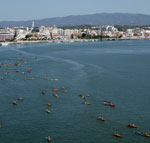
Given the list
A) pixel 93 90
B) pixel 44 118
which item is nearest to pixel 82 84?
pixel 93 90

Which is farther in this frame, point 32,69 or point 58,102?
point 32,69

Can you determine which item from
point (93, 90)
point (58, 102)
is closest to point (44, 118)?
point (58, 102)

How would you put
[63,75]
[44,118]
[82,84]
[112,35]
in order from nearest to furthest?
[44,118]
[82,84]
[63,75]
[112,35]

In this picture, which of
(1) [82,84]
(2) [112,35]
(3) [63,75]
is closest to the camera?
(1) [82,84]

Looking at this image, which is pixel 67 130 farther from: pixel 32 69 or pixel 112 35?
pixel 112 35

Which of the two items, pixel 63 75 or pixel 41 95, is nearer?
pixel 41 95

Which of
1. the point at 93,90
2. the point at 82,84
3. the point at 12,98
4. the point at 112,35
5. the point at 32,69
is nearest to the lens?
the point at 12,98

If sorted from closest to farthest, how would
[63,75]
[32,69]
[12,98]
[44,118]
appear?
[44,118], [12,98], [63,75], [32,69]

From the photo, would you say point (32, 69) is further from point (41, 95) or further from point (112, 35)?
point (112, 35)
